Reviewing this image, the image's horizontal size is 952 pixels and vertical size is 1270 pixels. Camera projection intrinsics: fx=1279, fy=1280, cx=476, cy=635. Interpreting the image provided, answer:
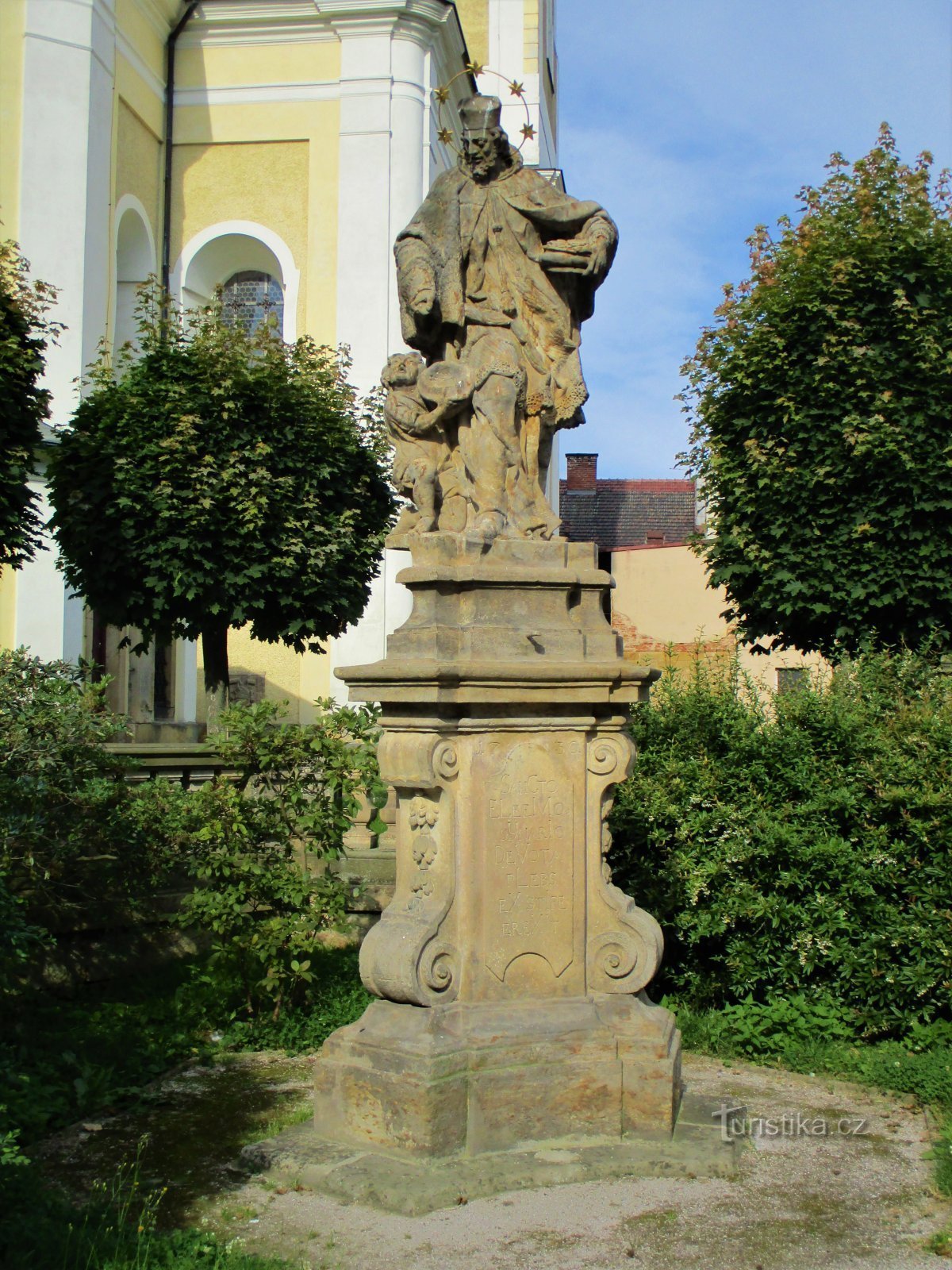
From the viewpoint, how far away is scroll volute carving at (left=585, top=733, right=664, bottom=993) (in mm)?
5227

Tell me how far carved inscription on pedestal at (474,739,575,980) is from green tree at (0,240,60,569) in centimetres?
848

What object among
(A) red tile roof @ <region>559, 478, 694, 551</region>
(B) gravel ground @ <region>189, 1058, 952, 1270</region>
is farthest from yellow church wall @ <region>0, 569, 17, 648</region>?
(A) red tile roof @ <region>559, 478, 694, 551</region>

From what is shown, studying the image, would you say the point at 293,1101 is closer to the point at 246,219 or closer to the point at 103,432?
the point at 103,432

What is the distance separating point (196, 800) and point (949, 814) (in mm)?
4122

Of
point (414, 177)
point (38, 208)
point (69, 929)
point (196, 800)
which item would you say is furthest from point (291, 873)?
point (414, 177)

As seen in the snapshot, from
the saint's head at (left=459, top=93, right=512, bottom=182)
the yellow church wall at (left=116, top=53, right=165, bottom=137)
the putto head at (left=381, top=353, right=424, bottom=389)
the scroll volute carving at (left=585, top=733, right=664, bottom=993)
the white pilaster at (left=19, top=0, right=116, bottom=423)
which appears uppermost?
the yellow church wall at (left=116, top=53, right=165, bottom=137)

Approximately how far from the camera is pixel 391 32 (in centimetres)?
1989

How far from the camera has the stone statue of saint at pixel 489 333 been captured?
5.44 m

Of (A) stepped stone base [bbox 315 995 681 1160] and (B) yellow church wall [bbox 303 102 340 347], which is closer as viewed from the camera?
(A) stepped stone base [bbox 315 995 681 1160]

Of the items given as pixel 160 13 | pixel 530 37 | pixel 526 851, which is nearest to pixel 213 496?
pixel 526 851

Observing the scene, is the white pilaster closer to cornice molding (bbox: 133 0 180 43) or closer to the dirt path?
cornice molding (bbox: 133 0 180 43)

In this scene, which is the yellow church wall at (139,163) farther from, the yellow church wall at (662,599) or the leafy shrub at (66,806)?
the leafy shrub at (66,806)

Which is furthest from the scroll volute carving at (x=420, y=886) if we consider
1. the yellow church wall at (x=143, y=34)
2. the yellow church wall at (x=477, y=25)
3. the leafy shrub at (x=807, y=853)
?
the yellow church wall at (x=477, y=25)

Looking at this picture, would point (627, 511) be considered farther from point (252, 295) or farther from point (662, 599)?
point (252, 295)
